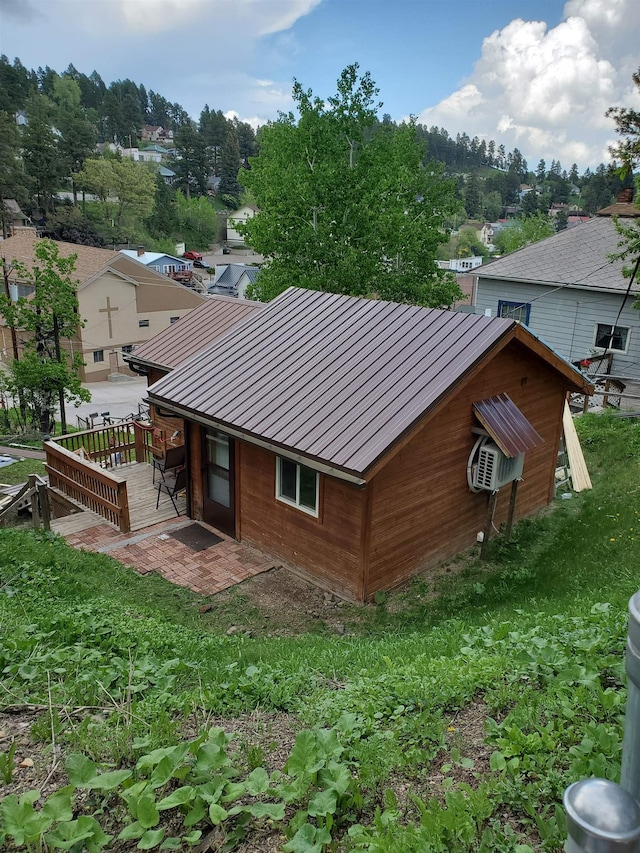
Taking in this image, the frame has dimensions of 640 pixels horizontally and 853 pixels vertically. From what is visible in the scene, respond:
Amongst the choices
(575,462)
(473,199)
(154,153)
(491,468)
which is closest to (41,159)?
(575,462)

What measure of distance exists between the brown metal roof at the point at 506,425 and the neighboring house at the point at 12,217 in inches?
2538

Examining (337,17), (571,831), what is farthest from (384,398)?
(337,17)

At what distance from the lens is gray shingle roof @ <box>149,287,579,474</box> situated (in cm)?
828

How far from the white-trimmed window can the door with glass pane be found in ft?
3.93

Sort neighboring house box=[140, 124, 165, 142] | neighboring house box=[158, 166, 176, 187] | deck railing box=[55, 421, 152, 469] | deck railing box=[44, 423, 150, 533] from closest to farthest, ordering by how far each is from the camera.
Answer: deck railing box=[44, 423, 150, 533] → deck railing box=[55, 421, 152, 469] → neighboring house box=[158, 166, 176, 187] → neighboring house box=[140, 124, 165, 142]

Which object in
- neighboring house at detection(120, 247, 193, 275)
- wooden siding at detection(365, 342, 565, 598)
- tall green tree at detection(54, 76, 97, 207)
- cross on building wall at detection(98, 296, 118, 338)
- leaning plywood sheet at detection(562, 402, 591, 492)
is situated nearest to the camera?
wooden siding at detection(365, 342, 565, 598)

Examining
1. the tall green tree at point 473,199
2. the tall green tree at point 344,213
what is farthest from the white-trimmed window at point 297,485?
the tall green tree at point 473,199

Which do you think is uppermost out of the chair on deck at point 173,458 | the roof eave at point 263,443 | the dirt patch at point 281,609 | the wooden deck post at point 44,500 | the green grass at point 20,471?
the roof eave at point 263,443

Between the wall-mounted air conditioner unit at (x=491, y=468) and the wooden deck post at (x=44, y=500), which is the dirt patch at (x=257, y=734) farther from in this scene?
the wooden deck post at (x=44, y=500)

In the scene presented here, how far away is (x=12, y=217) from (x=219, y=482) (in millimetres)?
67121

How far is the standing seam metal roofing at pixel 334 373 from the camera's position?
830 cm

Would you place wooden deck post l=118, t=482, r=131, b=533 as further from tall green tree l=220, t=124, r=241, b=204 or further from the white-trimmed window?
tall green tree l=220, t=124, r=241, b=204

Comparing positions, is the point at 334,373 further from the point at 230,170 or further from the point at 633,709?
the point at 230,170

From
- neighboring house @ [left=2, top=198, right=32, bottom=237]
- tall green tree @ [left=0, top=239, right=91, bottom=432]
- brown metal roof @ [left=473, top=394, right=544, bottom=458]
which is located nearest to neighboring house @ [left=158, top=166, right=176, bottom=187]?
neighboring house @ [left=2, top=198, right=32, bottom=237]
